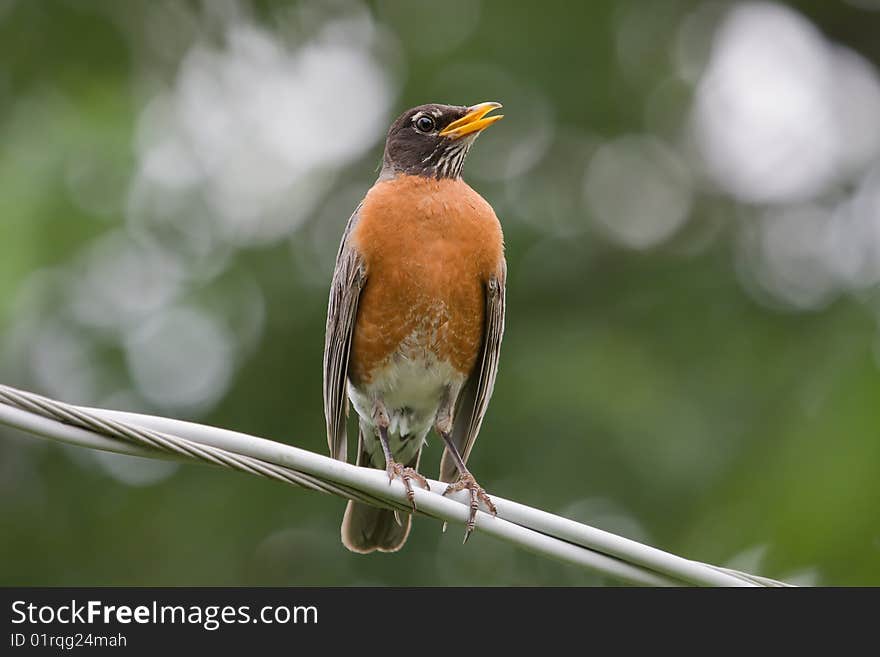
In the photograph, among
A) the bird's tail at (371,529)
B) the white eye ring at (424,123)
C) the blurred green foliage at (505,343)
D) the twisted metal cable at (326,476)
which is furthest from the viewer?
the blurred green foliage at (505,343)

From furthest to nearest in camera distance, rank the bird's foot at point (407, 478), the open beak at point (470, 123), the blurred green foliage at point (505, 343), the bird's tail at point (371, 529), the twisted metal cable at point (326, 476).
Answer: the blurred green foliage at point (505, 343), the open beak at point (470, 123), the bird's tail at point (371, 529), the bird's foot at point (407, 478), the twisted metal cable at point (326, 476)

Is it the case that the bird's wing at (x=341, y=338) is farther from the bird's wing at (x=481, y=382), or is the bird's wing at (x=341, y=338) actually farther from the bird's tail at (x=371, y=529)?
the bird's wing at (x=481, y=382)

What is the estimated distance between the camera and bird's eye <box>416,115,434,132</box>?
606cm

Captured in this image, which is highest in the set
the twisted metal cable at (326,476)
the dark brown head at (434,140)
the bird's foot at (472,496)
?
the dark brown head at (434,140)

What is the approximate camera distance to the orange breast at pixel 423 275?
5.46 meters

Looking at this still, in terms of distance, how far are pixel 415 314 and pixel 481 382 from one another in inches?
20.9

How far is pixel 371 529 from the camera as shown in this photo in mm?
5613

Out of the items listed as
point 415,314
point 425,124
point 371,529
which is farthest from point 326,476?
point 425,124

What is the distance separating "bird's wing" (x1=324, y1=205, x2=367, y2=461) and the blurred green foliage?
199cm

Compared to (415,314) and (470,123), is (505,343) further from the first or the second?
(415,314)

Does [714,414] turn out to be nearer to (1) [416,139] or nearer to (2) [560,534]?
(1) [416,139]

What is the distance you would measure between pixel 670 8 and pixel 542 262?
2.72m

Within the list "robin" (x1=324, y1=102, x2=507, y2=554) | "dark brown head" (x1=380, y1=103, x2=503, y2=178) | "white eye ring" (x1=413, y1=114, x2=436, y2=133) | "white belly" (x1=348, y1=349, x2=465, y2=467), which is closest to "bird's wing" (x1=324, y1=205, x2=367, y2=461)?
"robin" (x1=324, y1=102, x2=507, y2=554)

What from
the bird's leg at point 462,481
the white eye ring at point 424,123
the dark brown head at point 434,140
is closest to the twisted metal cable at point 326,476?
the bird's leg at point 462,481
